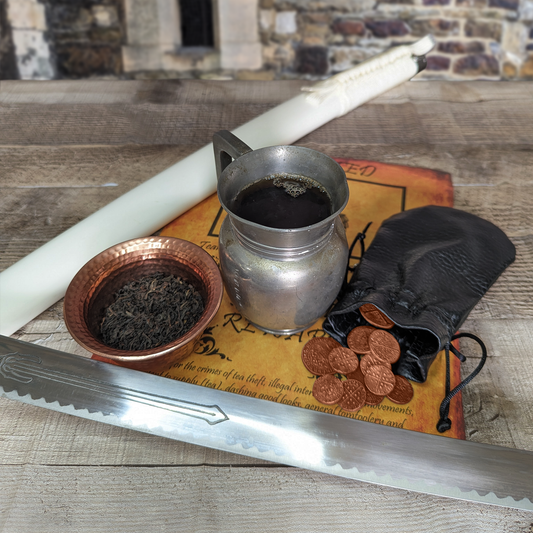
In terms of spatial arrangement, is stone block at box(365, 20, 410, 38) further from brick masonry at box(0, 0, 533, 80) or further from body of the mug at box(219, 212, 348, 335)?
body of the mug at box(219, 212, 348, 335)

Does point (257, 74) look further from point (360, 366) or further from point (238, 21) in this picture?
point (360, 366)

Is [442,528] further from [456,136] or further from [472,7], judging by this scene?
[472,7]

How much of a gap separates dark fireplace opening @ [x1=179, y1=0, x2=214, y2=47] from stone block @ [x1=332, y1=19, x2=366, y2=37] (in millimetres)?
824

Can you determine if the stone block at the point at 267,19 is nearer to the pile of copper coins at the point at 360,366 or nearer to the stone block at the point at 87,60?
the stone block at the point at 87,60

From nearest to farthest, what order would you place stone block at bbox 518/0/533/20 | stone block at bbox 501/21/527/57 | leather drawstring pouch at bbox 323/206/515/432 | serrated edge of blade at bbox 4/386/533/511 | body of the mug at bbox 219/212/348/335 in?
serrated edge of blade at bbox 4/386/533/511
body of the mug at bbox 219/212/348/335
leather drawstring pouch at bbox 323/206/515/432
stone block at bbox 518/0/533/20
stone block at bbox 501/21/527/57

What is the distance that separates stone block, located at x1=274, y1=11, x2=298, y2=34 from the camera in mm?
3084

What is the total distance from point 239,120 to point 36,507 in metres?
1.27

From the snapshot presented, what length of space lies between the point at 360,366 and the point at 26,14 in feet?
10.2

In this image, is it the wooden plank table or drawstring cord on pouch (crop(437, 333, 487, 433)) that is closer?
the wooden plank table

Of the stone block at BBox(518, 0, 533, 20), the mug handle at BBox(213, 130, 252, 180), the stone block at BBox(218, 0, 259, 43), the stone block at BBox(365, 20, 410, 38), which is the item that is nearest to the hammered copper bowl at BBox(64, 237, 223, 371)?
the mug handle at BBox(213, 130, 252, 180)

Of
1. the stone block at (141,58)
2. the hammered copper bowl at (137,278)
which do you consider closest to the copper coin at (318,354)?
the hammered copper bowl at (137,278)

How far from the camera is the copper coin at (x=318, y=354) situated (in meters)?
0.99

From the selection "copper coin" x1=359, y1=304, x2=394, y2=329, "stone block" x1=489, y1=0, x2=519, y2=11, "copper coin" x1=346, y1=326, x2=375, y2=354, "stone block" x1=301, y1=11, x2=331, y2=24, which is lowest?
"copper coin" x1=346, y1=326, x2=375, y2=354

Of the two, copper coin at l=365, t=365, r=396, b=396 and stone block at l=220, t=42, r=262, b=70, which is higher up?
copper coin at l=365, t=365, r=396, b=396
